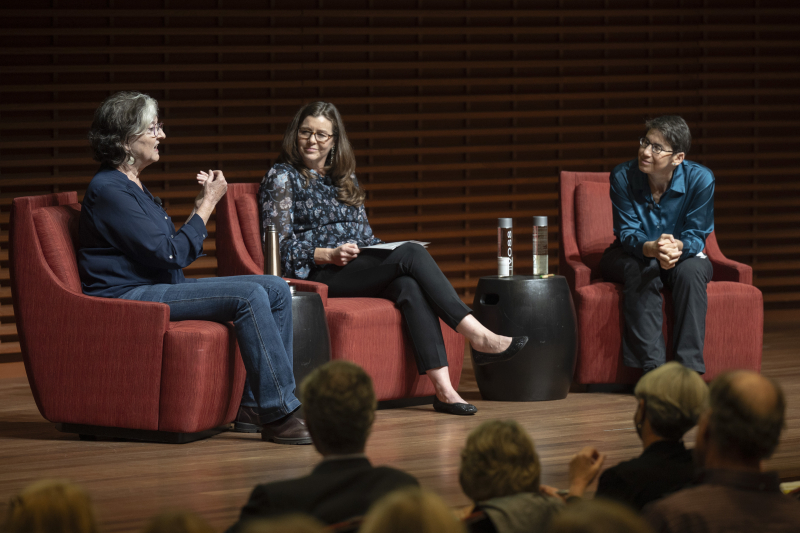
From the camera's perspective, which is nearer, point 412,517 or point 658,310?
point 412,517

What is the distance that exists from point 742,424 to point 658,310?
3.00m

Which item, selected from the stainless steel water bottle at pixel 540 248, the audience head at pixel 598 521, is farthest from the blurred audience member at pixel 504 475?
the stainless steel water bottle at pixel 540 248

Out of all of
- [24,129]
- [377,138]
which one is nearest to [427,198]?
[377,138]

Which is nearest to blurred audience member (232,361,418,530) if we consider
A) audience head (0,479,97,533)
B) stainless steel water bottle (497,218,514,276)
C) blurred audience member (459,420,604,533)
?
blurred audience member (459,420,604,533)

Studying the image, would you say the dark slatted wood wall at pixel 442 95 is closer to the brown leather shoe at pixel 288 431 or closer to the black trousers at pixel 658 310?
the black trousers at pixel 658 310

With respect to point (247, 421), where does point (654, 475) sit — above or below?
above

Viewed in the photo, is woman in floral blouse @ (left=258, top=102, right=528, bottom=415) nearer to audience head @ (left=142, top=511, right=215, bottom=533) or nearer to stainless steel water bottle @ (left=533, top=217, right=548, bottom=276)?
stainless steel water bottle @ (left=533, top=217, right=548, bottom=276)

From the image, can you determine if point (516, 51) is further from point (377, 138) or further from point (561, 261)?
point (561, 261)

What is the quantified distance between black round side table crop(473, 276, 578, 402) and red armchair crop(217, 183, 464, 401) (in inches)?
7.6

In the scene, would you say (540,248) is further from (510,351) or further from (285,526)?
(285,526)

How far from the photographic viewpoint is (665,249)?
451 cm

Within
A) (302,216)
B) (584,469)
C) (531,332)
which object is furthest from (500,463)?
(302,216)

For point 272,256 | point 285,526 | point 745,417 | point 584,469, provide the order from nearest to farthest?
point 285,526, point 745,417, point 584,469, point 272,256

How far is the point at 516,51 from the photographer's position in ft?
22.8
